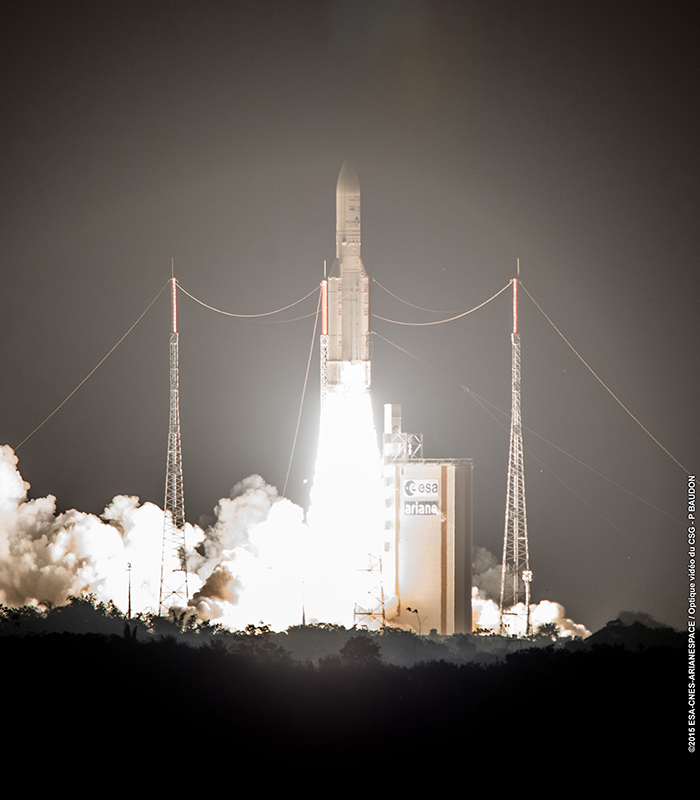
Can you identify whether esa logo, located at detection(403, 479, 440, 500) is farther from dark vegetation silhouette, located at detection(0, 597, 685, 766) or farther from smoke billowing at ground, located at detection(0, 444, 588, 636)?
dark vegetation silhouette, located at detection(0, 597, 685, 766)

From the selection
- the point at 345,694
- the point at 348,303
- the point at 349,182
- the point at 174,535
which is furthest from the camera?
the point at 174,535

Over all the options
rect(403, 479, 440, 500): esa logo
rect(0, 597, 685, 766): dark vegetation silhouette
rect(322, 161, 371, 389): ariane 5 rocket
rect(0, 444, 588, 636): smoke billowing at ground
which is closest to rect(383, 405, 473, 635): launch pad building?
rect(403, 479, 440, 500): esa logo

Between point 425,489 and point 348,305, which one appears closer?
point 425,489

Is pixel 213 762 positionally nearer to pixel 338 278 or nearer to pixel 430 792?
pixel 430 792

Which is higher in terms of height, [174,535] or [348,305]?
[348,305]

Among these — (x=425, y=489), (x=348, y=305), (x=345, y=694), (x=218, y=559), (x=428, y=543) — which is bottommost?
(x=345, y=694)

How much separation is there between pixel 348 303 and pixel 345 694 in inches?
564

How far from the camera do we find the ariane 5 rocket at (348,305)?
39.8 m

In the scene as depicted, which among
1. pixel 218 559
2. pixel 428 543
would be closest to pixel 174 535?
pixel 218 559

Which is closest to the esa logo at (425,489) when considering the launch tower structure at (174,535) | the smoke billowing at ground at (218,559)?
the smoke billowing at ground at (218,559)

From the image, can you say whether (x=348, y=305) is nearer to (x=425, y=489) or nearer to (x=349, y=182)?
(x=349, y=182)

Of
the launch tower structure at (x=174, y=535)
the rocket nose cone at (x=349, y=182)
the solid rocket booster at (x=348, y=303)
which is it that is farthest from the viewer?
the rocket nose cone at (x=349, y=182)

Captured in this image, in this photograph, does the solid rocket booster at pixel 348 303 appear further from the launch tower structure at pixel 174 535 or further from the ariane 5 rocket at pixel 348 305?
the launch tower structure at pixel 174 535

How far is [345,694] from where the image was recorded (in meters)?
30.3
